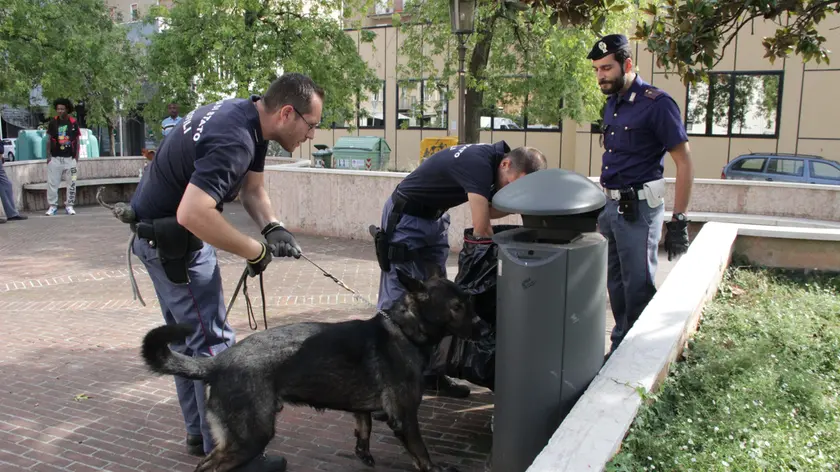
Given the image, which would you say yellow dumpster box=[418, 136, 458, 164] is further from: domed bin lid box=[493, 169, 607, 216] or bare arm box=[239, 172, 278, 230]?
domed bin lid box=[493, 169, 607, 216]

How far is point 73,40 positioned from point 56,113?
518 cm

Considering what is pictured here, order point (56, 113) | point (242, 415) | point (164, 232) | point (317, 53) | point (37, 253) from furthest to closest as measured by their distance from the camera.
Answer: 1. point (317, 53)
2. point (56, 113)
3. point (37, 253)
4. point (164, 232)
5. point (242, 415)

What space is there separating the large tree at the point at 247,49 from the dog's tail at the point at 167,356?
1190 cm

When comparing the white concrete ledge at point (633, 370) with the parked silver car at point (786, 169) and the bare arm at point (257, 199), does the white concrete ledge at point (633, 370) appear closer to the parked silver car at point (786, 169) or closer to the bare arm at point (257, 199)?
the bare arm at point (257, 199)

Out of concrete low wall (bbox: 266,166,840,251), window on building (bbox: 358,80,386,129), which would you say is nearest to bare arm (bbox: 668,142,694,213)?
concrete low wall (bbox: 266,166,840,251)

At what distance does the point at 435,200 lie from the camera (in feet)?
13.9

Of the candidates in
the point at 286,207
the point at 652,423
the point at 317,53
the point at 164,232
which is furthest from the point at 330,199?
the point at 652,423

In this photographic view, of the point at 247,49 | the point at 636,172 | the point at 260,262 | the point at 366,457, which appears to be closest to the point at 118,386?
the point at 366,457

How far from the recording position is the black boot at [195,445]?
12.2ft

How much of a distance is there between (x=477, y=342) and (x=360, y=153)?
1727cm

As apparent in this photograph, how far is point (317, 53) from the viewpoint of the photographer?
14773mm

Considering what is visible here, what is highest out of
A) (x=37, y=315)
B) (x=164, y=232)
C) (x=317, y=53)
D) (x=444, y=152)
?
(x=317, y=53)

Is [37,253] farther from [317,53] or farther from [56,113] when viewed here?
[317,53]

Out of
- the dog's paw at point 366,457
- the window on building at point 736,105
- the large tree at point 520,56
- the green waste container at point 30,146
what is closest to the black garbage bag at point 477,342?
the dog's paw at point 366,457
